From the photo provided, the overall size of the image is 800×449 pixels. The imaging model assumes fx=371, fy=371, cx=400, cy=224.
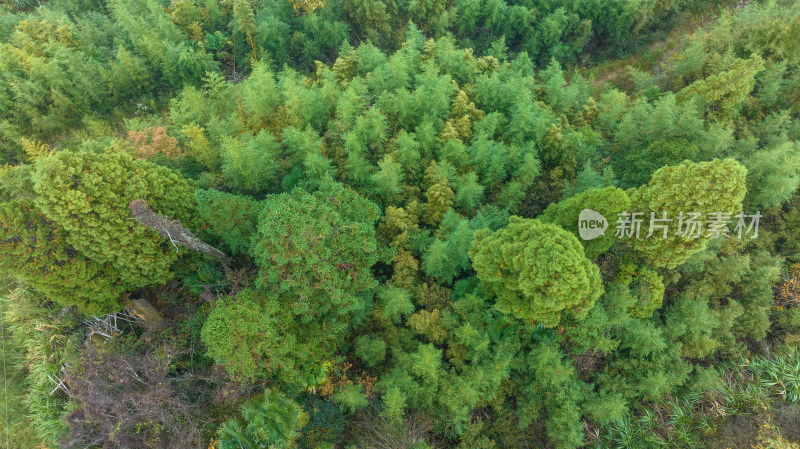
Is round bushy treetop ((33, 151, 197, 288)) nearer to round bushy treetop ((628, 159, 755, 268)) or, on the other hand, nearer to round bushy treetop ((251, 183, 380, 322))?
round bushy treetop ((251, 183, 380, 322))

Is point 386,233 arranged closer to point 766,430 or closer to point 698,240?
point 698,240

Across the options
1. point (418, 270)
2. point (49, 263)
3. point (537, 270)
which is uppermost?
point (537, 270)

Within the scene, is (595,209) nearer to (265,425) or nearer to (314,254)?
(314,254)

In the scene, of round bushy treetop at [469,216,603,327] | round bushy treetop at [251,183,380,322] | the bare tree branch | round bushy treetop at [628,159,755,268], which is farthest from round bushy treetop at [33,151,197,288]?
round bushy treetop at [628,159,755,268]

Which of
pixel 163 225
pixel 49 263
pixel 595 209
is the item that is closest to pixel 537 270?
pixel 595 209

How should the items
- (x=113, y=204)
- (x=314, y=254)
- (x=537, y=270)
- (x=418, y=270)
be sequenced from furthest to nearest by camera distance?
1. (x=418, y=270)
2. (x=314, y=254)
3. (x=113, y=204)
4. (x=537, y=270)

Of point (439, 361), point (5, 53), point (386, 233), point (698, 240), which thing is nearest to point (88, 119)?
point (5, 53)
